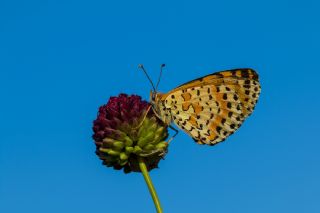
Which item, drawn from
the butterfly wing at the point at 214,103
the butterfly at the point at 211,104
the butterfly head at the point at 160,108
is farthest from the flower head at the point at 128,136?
the butterfly wing at the point at 214,103

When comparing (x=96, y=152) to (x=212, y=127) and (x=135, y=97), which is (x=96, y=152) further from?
(x=212, y=127)

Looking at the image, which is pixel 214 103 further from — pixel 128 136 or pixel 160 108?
pixel 128 136

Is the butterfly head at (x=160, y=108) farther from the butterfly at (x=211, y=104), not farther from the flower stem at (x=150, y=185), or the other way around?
the flower stem at (x=150, y=185)

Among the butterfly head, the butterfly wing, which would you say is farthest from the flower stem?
the butterfly wing

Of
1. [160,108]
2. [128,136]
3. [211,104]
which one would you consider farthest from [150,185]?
[211,104]

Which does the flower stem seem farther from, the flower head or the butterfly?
the butterfly

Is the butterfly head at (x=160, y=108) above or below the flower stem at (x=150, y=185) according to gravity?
above

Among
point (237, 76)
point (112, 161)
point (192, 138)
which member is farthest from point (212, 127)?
point (112, 161)
